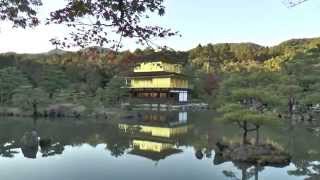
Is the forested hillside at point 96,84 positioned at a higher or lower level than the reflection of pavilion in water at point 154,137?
higher

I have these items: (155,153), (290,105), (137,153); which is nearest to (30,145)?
(137,153)

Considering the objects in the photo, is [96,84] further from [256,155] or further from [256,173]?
[256,173]

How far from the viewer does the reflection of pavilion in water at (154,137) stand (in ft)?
49.4

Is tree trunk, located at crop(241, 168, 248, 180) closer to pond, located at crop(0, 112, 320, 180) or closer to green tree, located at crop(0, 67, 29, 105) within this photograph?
pond, located at crop(0, 112, 320, 180)

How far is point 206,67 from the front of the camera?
5897 cm

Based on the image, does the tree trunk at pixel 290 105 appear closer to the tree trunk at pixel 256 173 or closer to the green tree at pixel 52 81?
the tree trunk at pixel 256 173

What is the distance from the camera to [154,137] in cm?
1905

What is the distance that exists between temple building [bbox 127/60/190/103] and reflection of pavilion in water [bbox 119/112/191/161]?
15612 mm

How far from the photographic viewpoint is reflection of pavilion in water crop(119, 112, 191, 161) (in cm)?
1507

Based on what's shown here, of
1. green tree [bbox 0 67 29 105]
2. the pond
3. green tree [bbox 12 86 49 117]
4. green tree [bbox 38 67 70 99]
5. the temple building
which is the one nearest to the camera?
the pond

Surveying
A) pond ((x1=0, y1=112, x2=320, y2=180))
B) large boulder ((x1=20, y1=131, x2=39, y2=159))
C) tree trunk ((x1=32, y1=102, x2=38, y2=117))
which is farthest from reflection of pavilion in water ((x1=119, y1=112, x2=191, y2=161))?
tree trunk ((x1=32, y1=102, x2=38, y2=117))

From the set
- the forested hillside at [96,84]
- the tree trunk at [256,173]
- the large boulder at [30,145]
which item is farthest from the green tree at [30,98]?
the tree trunk at [256,173]

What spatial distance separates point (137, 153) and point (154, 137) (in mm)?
4315

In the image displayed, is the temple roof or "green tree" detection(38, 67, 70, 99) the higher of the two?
"green tree" detection(38, 67, 70, 99)
